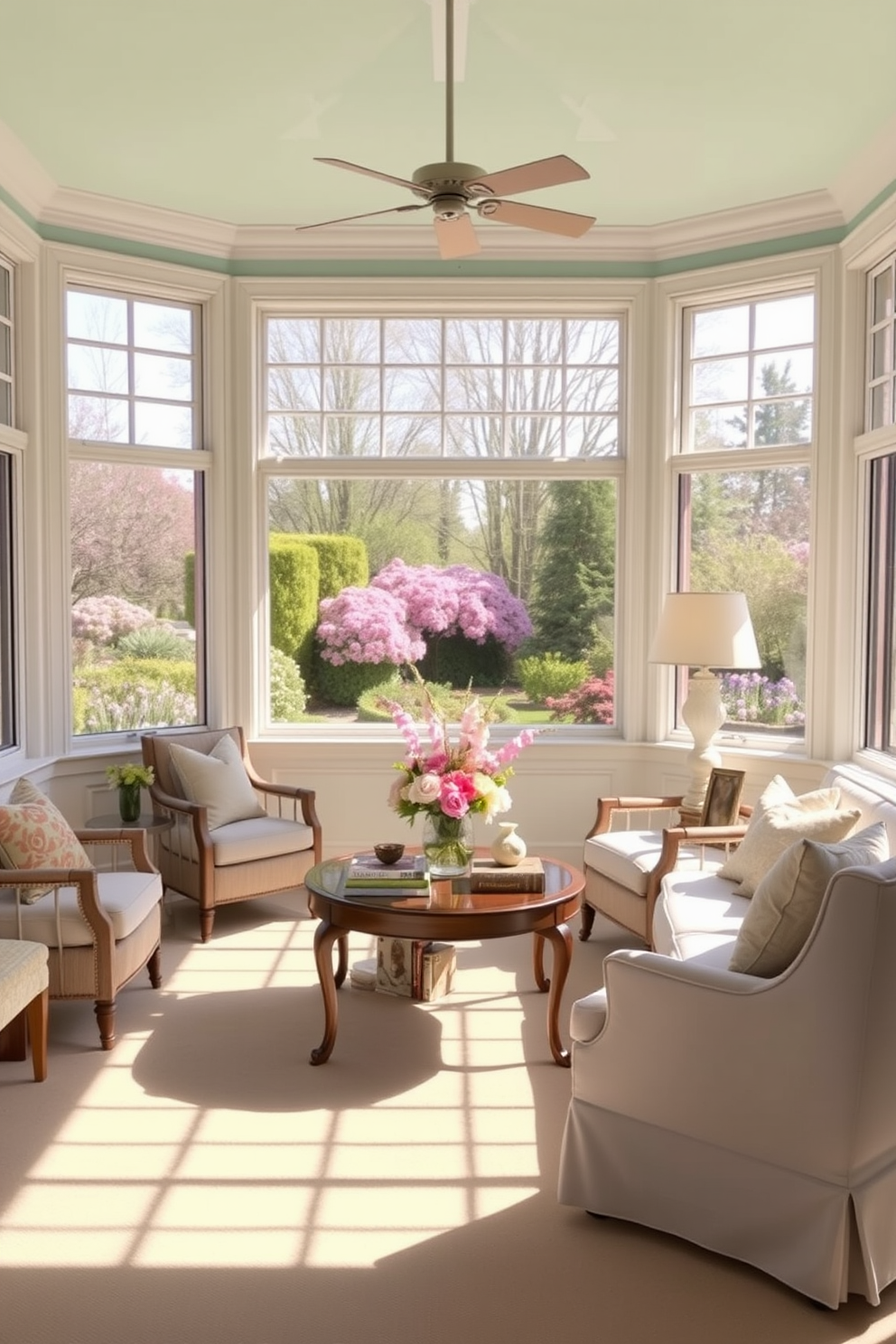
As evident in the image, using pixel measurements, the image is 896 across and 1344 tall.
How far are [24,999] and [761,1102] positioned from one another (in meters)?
2.18

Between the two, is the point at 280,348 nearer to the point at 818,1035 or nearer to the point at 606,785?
the point at 606,785

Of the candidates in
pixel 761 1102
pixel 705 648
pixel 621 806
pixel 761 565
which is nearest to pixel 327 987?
pixel 761 1102

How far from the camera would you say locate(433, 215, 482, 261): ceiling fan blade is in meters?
3.67

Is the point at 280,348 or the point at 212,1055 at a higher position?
the point at 280,348

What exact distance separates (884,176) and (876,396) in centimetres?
94

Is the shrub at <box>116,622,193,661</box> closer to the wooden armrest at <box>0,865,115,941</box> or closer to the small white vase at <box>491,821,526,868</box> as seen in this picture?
the wooden armrest at <box>0,865,115,941</box>

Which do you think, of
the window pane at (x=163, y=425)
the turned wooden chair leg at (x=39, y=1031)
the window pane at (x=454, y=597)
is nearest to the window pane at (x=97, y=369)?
the window pane at (x=163, y=425)

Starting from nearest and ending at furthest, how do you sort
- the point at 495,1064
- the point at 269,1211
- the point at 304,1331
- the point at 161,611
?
1. the point at 304,1331
2. the point at 269,1211
3. the point at 495,1064
4. the point at 161,611

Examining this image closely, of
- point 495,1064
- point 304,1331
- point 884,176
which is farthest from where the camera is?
point 884,176

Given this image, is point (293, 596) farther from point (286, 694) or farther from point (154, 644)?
point (154, 644)

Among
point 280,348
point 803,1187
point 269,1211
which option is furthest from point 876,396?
point 269,1211

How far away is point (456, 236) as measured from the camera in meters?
3.80

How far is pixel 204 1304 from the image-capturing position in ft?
8.18

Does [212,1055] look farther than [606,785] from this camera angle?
No
